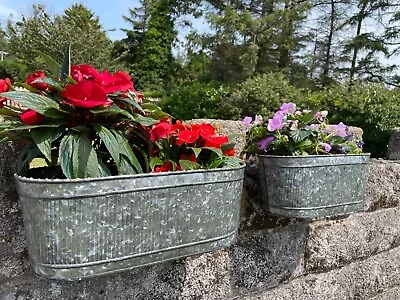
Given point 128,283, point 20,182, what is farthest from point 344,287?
point 20,182

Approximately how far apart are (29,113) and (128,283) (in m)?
0.44

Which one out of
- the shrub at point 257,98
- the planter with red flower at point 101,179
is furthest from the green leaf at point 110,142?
the shrub at point 257,98

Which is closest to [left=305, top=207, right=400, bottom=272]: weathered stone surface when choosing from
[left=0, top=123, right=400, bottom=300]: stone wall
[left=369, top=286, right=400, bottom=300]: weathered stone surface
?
[left=0, top=123, right=400, bottom=300]: stone wall

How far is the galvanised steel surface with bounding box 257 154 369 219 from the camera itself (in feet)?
3.46

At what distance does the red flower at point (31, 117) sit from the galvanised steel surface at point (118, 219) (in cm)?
10

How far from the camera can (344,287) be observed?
4.83 ft

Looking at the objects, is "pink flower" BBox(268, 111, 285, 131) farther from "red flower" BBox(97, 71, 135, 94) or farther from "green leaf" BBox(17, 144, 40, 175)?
"green leaf" BBox(17, 144, 40, 175)

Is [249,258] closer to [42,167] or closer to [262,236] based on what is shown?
[262,236]

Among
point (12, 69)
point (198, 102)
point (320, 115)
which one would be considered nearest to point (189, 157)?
point (320, 115)

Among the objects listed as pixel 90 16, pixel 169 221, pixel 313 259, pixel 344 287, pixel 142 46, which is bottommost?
pixel 344 287

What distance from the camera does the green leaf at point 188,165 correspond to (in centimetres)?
84

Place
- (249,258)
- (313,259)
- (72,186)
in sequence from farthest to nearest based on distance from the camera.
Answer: (313,259) → (249,258) → (72,186)

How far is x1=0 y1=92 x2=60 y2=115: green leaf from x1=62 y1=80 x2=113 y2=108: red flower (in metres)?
0.03

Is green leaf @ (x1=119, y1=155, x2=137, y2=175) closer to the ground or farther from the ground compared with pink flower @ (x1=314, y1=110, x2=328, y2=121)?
closer to the ground
